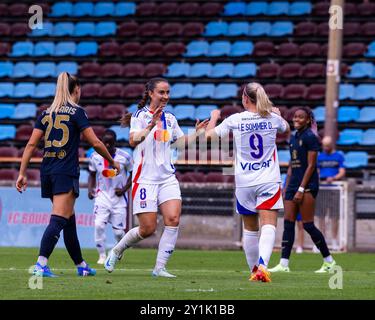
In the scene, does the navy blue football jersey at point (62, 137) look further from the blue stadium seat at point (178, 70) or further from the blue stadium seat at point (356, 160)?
the blue stadium seat at point (178, 70)

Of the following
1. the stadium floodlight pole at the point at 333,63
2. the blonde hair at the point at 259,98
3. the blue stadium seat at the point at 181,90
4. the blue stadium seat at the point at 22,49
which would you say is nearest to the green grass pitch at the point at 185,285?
the blonde hair at the point at 259,98

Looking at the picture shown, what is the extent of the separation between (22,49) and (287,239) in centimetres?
1806

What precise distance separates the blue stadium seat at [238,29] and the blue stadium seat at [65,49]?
180 inches

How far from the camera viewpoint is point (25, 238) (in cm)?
2048

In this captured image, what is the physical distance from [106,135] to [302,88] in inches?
463

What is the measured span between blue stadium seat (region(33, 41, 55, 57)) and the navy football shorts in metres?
19.4

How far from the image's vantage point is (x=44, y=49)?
97.8 feet

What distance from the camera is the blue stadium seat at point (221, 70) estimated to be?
27797 mm

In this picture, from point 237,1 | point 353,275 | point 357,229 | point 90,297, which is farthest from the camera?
point 237,1

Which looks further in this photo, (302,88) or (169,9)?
(169,9)

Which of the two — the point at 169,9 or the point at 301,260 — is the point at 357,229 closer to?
the point at 301,260
